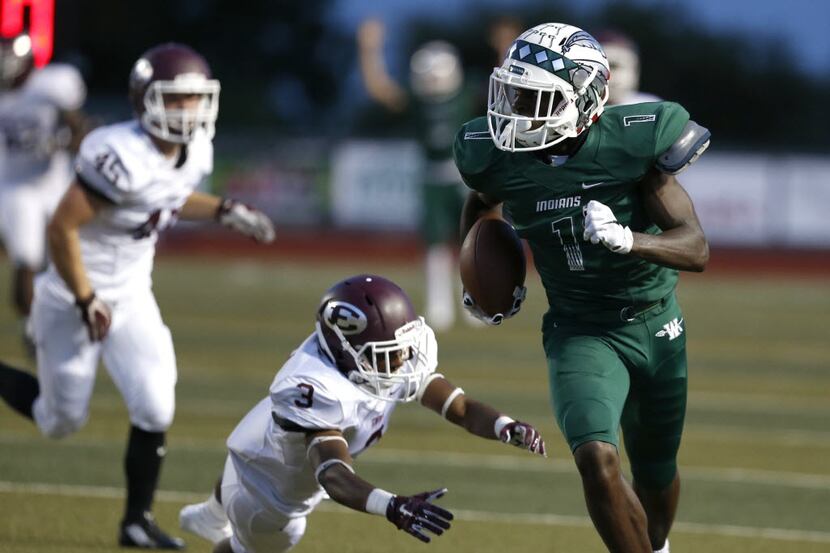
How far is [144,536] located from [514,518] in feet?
4.97

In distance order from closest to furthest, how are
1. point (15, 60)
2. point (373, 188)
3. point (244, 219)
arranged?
point (244, 219)
point (15, 60)
point (373, 188)

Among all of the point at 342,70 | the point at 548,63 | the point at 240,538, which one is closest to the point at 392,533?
the point at 240,538

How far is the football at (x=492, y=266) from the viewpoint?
487 cm

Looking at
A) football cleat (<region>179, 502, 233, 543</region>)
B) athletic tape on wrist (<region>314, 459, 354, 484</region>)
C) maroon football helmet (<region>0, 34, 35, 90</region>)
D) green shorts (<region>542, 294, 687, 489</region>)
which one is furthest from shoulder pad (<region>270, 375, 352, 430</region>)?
maroon football helmet (<region>0, 34, 35, 90</region>)

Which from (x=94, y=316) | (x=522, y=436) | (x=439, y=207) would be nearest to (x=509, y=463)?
(x=94, y=316)

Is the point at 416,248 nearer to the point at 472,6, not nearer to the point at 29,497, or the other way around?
the point at 29,497

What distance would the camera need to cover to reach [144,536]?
17.7ft

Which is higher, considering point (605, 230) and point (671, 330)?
point (605, 230)

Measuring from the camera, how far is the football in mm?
4867

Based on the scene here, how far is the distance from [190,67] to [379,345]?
1834 mm

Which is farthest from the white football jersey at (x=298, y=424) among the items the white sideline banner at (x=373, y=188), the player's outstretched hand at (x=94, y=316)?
the white sideline banner at (x=373, y=188)

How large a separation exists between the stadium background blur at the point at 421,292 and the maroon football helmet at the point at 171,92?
1.49m

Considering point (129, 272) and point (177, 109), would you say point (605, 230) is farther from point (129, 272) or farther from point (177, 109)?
point (129, 272)

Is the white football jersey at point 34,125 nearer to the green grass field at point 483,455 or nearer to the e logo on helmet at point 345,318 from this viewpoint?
the green grass field at point 483,455
